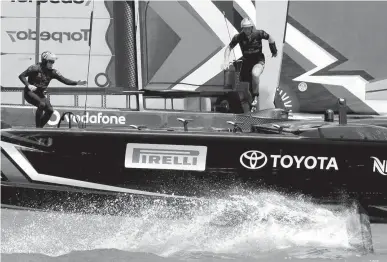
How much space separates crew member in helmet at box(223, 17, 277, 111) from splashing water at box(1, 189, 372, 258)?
3.09m

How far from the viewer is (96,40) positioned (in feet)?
31.8

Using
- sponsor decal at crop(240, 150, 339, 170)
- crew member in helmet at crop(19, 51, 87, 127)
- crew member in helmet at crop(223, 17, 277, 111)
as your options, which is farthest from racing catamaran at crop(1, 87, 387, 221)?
crew member in helmet at crop(223, 17, 277, 111)

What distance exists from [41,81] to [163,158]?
296cm

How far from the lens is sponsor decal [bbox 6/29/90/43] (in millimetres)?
9766

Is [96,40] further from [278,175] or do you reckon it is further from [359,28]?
[278,175]

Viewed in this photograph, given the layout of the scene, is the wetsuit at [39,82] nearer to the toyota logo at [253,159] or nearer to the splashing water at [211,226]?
the splashing water at [211,226]

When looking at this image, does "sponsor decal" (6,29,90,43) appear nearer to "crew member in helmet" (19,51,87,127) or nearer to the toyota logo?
"crew member in helmet" (19,51,87,127)

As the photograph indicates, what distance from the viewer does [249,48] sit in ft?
31.2

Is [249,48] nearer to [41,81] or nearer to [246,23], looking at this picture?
[246,23]

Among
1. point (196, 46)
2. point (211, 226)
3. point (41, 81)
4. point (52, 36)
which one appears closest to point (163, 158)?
point (211, 226)

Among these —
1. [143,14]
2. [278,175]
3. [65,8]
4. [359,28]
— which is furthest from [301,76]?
[278,175]

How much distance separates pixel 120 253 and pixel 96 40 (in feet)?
13.5

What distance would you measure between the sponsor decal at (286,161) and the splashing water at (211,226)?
0.21m

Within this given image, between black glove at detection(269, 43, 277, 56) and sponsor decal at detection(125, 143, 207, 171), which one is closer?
sponsor decal at detection(125, 143, 207, 171)
